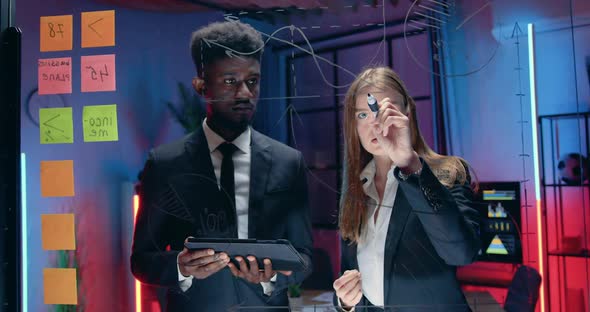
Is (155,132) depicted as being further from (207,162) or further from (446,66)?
(446,66)

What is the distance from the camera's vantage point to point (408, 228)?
1.25m

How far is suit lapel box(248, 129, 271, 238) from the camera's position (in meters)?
1.31

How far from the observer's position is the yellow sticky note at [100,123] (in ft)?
4.60

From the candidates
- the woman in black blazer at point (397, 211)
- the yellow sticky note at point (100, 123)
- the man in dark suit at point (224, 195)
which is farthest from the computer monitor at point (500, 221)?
the yellow sticky note at point (100, 123)

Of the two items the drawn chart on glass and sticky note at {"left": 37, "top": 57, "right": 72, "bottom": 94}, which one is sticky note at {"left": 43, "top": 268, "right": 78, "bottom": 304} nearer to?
sticky note at {"left": 37, "top": 57, "right": 72, "bottom": 94}

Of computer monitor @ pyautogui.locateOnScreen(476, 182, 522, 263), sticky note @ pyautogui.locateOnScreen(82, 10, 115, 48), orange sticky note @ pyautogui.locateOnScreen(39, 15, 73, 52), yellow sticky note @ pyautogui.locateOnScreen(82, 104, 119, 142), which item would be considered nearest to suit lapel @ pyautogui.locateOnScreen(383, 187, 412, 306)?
computer monitor @ pyautogui.locateOnScreen(476, 182, 522, 263)

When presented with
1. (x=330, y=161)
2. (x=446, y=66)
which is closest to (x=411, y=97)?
(x=446, y=66)

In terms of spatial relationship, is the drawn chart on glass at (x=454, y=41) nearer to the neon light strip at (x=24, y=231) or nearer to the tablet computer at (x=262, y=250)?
the tablet computer at (x=262, y=250)

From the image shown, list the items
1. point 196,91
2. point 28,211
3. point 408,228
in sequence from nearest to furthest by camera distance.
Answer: point 408,228 → point 196,91 → point 28,211

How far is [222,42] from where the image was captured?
134 centimetres

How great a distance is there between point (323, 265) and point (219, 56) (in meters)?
0.61

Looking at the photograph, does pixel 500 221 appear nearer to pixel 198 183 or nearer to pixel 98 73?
pixel 198 183

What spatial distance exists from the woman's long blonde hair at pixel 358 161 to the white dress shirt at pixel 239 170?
247mm

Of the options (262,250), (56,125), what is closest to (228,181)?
(262,250)
